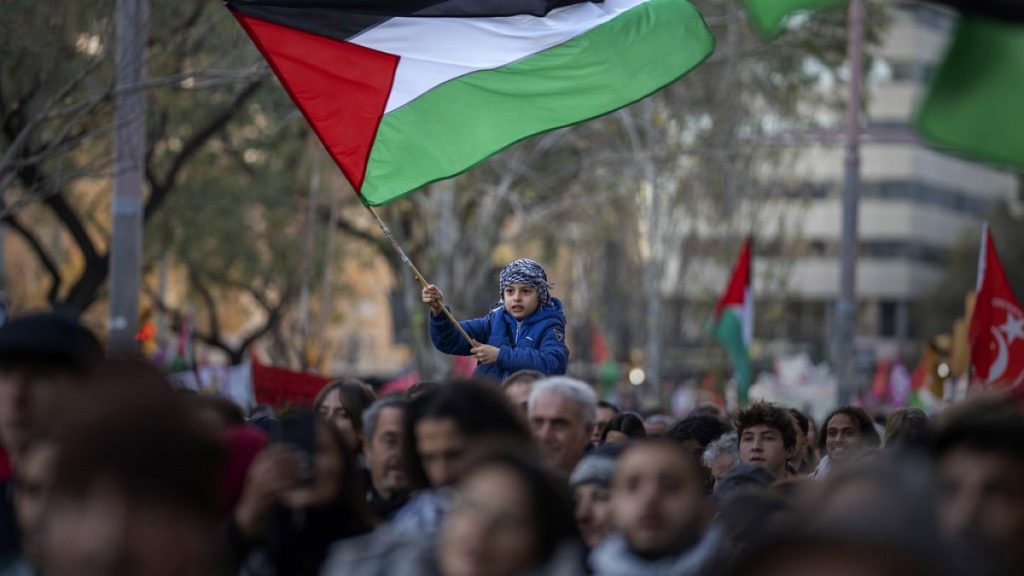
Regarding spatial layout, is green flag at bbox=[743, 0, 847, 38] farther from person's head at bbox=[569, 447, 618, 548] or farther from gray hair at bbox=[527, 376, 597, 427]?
person's head at bbox=[569, 447, 618, 548]

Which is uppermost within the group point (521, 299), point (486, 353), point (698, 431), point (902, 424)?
point (521, 299)

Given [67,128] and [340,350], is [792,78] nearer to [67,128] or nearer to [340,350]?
[67,128]

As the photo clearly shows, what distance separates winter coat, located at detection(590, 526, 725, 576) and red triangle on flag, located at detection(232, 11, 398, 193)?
217 inches

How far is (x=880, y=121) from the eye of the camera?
79250 millimetres

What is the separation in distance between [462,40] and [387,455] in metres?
4.87

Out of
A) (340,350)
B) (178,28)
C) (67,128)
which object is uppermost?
(178,28)

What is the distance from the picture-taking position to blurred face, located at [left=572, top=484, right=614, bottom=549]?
6.05 metres

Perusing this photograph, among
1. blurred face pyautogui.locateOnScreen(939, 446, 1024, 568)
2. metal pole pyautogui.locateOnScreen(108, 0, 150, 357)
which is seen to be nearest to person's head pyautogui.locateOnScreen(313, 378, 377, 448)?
blurred face pyautogui.locateOnScreen(939, 446, 1024, 568)

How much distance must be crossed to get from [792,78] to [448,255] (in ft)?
35.1

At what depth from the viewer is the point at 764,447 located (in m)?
9.73

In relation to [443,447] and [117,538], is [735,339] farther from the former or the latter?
[117,538]

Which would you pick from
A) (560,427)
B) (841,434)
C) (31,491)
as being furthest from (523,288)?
(31,491)

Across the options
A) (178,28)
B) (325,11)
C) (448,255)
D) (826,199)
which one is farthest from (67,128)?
(826,199)

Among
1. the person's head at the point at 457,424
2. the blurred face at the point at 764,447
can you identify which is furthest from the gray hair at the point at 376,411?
the blurred face at the point at 764,447
